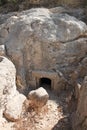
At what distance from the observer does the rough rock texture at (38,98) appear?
39.3 ft

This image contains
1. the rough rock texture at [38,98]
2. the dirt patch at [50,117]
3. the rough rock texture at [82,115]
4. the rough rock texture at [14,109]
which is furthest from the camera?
the rough rock texture at [38,98]

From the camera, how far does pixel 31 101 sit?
12.1 meters

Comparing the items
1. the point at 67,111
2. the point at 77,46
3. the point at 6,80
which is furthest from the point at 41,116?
the point at 77,46

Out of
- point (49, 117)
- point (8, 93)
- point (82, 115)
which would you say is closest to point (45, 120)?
point (49, 117)

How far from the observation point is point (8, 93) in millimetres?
11539

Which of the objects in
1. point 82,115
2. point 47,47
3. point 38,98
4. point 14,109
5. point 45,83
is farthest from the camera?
point 45,83

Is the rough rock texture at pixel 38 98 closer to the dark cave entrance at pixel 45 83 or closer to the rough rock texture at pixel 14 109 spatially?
the rough rock texture at pixel 14 109

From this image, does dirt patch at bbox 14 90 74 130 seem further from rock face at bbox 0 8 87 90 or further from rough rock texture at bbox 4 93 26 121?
rock face at bbox 0 8 87 90

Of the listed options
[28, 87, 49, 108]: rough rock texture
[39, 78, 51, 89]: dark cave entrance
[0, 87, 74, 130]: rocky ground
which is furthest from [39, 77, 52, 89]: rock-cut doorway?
[28, 87, 49, 108]: rough rock texture

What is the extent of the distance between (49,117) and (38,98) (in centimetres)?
88

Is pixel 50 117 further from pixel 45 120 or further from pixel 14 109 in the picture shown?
pixel 14 109

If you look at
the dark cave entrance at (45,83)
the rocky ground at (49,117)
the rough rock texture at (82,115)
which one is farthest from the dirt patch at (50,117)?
the dark cave entrance at (45,83)

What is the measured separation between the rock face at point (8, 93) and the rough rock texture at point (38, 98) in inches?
19.1

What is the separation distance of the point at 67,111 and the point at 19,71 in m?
2.69
